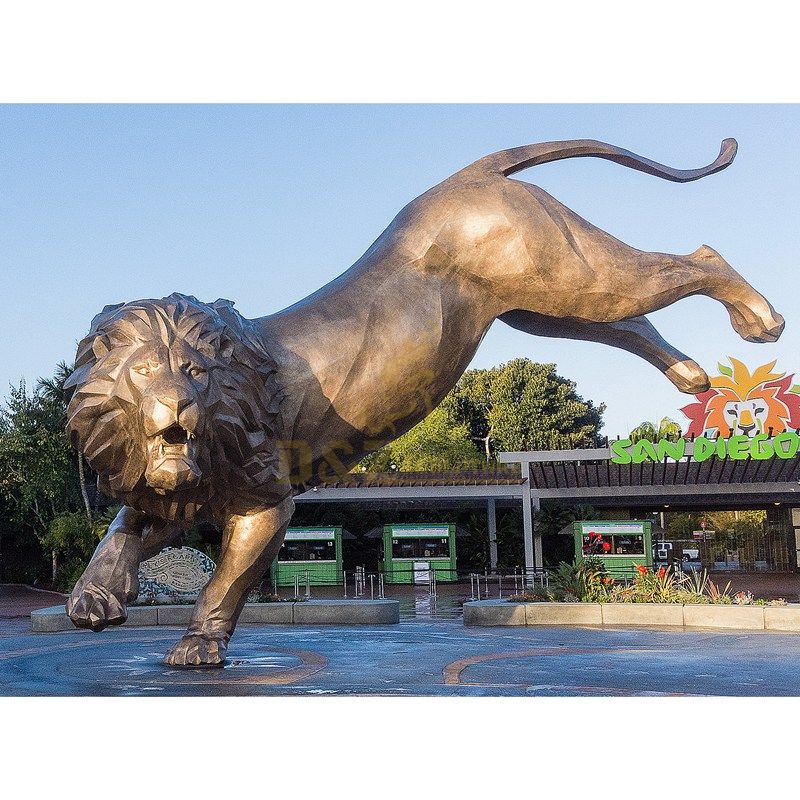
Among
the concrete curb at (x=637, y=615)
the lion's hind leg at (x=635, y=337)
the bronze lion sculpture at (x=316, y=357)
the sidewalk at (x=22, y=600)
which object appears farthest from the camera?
the sidewalk at (x=22, y=600)

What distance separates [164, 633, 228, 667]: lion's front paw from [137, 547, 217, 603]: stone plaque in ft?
25.2

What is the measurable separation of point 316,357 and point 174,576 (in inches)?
355

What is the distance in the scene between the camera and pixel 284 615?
11141 millimetres

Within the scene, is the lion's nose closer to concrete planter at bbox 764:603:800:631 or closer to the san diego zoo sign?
concrete planter at bbox 764:603:800:631

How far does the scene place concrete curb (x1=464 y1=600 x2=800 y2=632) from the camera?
31.2 feet

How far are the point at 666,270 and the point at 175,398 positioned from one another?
3312 millimetres

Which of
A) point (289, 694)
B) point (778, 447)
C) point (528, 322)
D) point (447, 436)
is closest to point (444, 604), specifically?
point (778, 447)

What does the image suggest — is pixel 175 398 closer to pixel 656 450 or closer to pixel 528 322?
pixel 528 322

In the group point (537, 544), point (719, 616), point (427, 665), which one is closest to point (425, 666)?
point (427, 665)

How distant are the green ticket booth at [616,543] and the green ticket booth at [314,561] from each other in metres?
7.01

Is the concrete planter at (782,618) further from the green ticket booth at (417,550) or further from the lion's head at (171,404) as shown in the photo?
the green ticket booth at (417,550)

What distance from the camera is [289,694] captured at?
14.9 feet

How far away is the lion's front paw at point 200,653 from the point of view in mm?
5230

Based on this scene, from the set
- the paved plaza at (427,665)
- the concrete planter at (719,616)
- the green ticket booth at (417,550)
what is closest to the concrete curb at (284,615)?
the paved plaza at (427,665)
